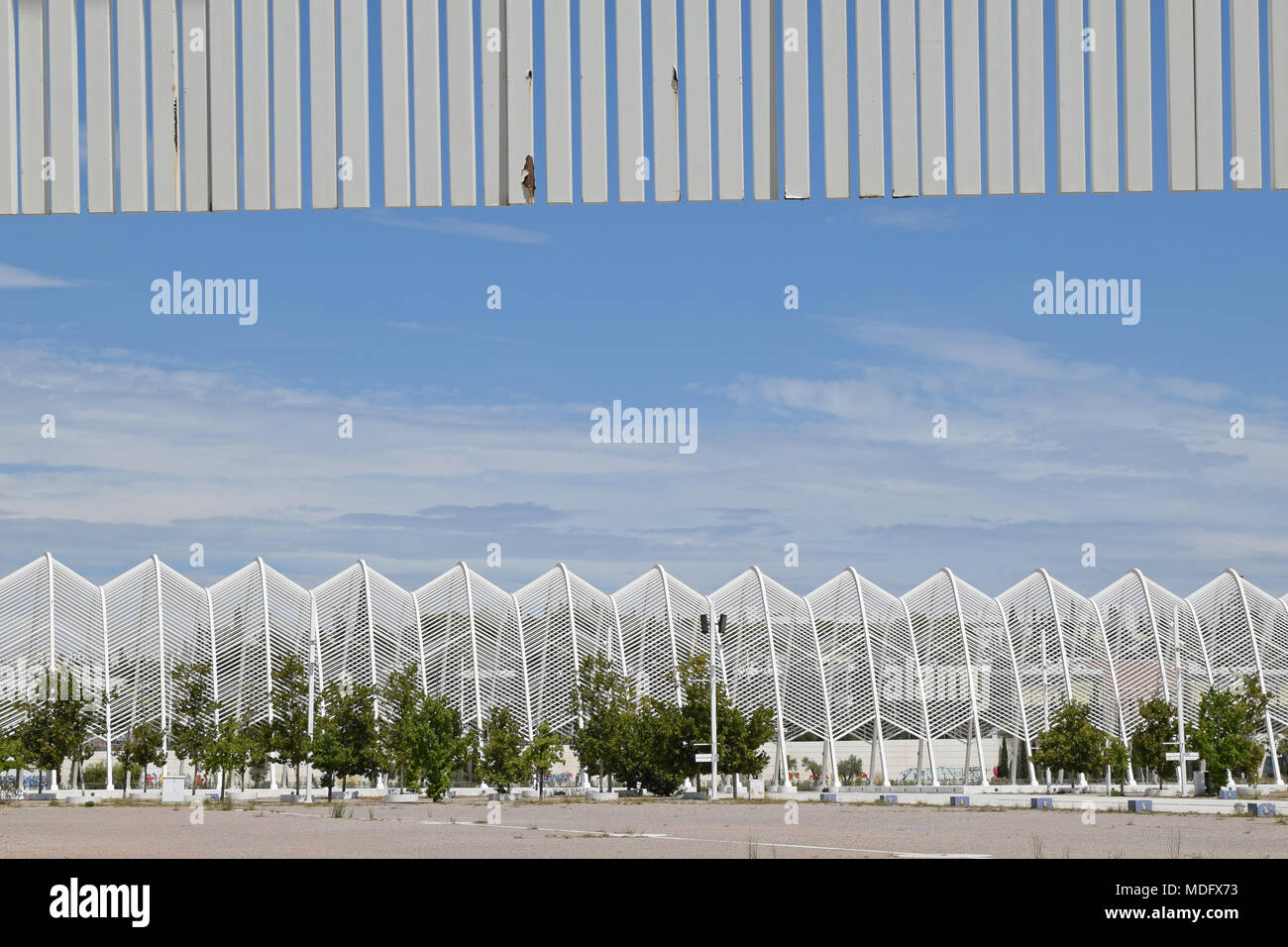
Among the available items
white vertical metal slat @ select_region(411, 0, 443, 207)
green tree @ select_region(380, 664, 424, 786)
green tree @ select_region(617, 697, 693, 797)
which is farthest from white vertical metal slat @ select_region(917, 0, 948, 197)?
green tree @ select_region(617, 697, 693, 797)

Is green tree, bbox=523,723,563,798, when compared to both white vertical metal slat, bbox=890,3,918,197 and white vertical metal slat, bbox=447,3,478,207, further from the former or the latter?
white vertical metal slat, bbox=890,3,918,197

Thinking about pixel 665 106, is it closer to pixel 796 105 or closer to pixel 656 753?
pixel 796 105

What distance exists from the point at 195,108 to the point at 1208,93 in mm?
5013

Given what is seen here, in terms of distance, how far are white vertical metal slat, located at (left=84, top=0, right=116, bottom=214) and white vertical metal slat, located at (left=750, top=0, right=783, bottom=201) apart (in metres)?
3.22

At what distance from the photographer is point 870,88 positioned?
7.10m

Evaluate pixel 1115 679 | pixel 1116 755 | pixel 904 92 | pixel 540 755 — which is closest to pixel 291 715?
pixel 540 755

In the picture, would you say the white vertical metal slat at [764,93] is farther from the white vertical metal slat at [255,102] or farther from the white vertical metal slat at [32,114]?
the white vertical metal slat at [32,114]

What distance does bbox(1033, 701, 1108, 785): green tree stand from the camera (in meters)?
57.8

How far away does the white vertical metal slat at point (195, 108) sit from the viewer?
723cm
